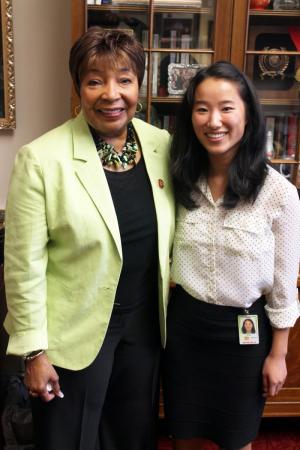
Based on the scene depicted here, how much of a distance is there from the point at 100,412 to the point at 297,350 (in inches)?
35.9

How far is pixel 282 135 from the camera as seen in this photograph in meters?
1.98

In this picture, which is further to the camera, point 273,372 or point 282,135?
point 282,135

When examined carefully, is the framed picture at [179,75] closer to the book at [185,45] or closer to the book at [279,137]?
the book at [185,45]

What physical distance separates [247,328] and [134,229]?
0.38m

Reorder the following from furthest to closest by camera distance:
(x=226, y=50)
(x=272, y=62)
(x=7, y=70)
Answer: (x=7, y=70)
(x=272, y=62)
(x=226, y=50)

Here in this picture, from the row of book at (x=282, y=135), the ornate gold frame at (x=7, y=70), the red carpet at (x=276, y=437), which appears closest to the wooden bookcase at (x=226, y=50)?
the row of book at (x=282, y=135)

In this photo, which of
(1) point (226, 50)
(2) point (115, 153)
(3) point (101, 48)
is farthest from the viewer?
(1) point (226, 50)

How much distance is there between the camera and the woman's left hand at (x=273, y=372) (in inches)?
48.6

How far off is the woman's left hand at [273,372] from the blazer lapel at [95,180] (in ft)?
1.63

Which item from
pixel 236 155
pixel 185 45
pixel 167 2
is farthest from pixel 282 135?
pixel 236 155

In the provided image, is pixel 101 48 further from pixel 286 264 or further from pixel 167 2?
pixel 167 2

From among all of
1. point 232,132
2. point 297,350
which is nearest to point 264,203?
point 232,132

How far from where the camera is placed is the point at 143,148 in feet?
4.15

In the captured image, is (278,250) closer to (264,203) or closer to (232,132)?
(264,203)
